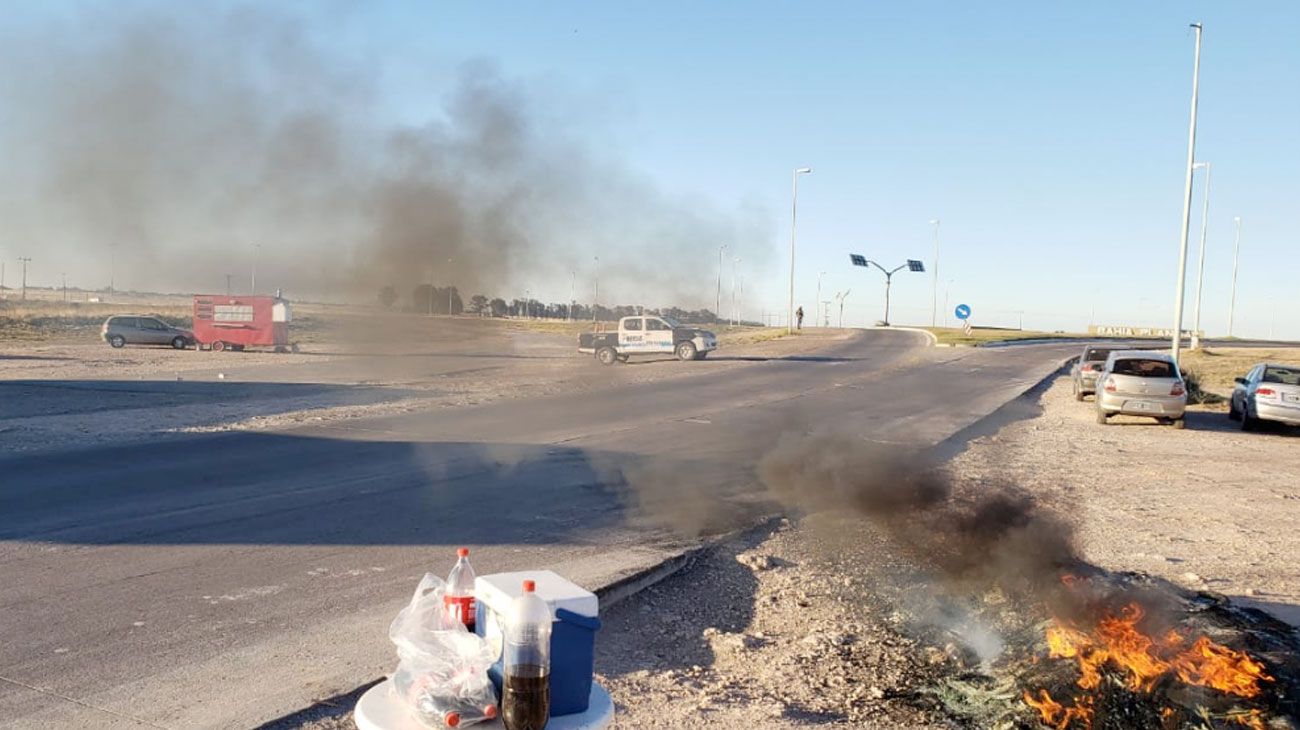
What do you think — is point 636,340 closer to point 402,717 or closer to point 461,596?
point 461,596

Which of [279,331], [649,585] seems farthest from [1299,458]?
[279,331]

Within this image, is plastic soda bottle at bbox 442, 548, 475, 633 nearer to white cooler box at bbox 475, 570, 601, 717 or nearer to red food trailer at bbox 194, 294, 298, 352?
white cooler box at bbox 475, 570, 601, 717

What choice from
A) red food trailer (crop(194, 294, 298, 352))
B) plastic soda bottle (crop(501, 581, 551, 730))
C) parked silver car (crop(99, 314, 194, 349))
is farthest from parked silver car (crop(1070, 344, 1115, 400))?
parked silver car (crop(99, 314, 194, 349))

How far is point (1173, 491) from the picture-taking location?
1228 centimetres

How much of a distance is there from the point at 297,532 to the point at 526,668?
6.26 meters

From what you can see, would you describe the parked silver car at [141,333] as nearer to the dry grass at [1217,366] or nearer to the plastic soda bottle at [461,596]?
the dry grass at [1217,366]

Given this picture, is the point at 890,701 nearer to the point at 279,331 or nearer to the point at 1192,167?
the point at 1192,167

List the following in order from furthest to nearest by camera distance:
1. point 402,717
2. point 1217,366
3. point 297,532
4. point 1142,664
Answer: point 1217,366 → point 297,532 → point 1142,664 → point 402,717

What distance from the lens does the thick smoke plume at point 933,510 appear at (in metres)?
7.23

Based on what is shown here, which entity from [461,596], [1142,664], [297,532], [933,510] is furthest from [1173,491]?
[461,596]

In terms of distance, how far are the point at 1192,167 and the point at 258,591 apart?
30286 mm

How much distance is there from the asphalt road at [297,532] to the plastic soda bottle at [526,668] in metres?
2.19

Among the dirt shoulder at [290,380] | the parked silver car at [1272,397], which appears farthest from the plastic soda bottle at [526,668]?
the parked silver car at [1272,397]

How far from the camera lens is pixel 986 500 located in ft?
34.0
